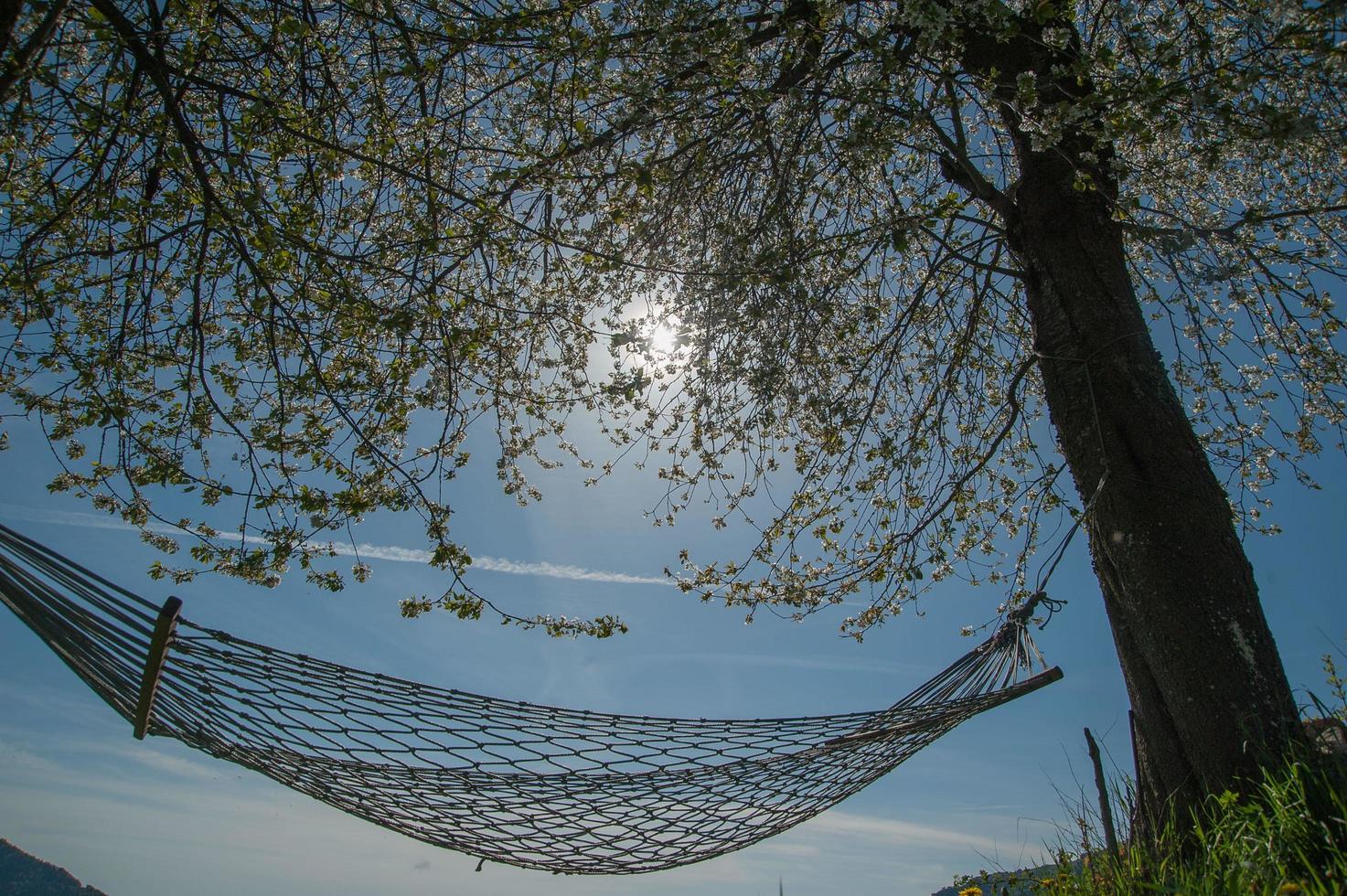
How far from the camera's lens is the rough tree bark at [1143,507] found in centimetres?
232

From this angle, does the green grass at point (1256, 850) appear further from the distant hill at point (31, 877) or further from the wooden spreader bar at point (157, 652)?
the distant hill at point (31, 877)

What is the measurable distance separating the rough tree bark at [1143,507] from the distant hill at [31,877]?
119186 mm

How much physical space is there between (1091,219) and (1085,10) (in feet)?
8.06

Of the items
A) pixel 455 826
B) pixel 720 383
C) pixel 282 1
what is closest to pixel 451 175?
pixel 282 1

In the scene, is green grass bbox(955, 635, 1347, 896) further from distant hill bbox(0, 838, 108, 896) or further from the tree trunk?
distant hill bbox(0, 838, 108, 896)

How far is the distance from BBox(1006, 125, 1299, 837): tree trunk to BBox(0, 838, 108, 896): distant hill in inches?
4692

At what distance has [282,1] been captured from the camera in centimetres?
283

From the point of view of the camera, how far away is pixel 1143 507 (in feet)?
8.68

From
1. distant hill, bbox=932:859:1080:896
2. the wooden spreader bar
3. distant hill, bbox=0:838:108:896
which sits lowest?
distant hill, bbox=0:838:108:896

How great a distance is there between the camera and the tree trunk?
7.61ft

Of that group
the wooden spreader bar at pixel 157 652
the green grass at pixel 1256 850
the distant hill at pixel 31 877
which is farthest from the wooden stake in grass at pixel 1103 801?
the distant hill at pixel 31 877

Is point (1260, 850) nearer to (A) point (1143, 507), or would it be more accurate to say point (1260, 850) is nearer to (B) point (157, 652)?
(A) point (1143, 507)

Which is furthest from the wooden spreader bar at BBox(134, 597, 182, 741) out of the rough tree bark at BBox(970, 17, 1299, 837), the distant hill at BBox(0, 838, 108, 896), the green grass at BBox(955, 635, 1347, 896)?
the distant hill at BBox(0, 838, 108, 896)

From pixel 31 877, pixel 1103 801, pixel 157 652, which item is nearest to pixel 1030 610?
pixel 1103 801
